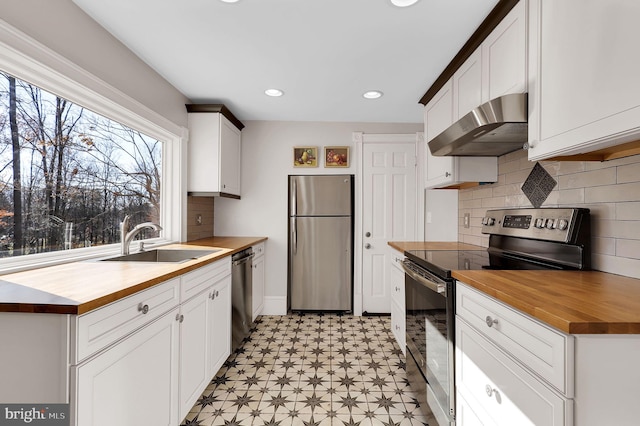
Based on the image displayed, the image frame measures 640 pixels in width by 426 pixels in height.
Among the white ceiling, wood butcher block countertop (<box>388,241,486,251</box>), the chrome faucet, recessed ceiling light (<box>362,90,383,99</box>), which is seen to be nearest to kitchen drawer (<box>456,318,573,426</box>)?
wood butcher block countertop (<box>388,241,486,251</box>)

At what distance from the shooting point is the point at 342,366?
2.41m

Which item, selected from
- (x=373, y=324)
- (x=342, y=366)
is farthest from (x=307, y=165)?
(x=342, y=366)

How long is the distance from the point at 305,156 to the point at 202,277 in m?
2.11

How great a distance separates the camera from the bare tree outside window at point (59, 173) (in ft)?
4.87

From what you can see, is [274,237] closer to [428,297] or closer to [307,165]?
[307,165]

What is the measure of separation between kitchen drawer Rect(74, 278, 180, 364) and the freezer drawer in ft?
7.07

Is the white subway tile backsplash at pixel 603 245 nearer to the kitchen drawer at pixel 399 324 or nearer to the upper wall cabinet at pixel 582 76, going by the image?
the upper wall cabinet at pixel 582 76

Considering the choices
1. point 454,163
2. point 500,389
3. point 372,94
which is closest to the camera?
point 500,389

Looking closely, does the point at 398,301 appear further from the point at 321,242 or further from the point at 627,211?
the point at 627,211

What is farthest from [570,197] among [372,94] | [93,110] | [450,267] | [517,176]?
[93,110]

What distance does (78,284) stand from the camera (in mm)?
1217

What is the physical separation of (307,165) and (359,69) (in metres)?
1.46

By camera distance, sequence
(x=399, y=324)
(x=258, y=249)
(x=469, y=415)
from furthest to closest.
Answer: (x=258, y=249) → (x=399, y=324) → (x=469, y=415)

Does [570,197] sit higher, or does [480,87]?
[480,87]
